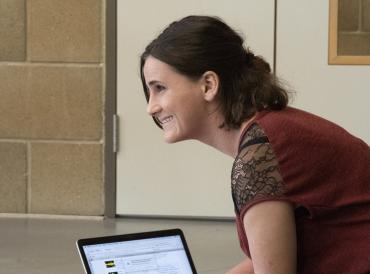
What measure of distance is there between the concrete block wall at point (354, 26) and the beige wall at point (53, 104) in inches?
50.3

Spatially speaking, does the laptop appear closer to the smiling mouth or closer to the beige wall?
the smiling mouth

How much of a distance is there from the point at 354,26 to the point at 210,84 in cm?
305

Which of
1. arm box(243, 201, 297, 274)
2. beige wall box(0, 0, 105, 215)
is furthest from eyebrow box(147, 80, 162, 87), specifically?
beige wall box(0, 0, 105, 215)

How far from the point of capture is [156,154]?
15.3 feet

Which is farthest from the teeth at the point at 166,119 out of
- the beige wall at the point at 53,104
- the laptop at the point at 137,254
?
the beige wall at the point at 53,104

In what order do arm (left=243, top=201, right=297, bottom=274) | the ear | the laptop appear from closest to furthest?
arm (left=243, top=201, right=297, bottom=274)
the ear
the laptop

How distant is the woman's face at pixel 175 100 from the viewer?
166cm

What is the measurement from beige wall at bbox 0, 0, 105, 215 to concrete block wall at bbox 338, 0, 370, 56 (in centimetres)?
128

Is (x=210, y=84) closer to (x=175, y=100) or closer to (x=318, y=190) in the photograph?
(x=175, y=100)

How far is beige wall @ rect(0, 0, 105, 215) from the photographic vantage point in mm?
4688

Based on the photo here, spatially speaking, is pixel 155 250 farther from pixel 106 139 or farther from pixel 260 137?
pixel 106 139

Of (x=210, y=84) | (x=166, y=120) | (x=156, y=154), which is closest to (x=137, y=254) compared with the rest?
(x=166, y=120)

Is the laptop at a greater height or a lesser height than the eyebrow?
lesser

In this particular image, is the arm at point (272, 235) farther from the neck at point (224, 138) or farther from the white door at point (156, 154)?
the white door at point (156, 154)
